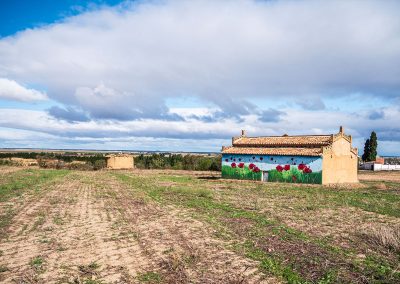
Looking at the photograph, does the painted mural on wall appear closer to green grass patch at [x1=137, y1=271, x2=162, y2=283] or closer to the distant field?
the distant field

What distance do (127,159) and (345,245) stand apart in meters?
57.1

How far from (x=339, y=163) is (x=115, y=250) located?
30.2m

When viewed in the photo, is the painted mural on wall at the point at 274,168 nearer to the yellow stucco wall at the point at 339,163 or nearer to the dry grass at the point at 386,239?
the yellow stucco wall at the point at 339,163

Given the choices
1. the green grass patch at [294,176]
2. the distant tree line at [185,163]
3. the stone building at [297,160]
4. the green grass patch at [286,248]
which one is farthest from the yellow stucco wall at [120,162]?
the green grass patch at [286,248]

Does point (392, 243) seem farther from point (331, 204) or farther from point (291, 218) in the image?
point (331, 204)

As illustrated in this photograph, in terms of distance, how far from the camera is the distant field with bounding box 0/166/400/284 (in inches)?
313

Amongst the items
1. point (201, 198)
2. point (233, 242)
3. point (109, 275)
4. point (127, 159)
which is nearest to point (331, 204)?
point (201, 198)

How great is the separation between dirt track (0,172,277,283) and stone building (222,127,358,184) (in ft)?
69.0

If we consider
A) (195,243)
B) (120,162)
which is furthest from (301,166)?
(120,162)

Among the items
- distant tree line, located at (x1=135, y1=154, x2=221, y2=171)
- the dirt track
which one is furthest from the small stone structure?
the dirt track

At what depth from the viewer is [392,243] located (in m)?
10.5

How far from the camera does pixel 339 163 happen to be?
1384 inches

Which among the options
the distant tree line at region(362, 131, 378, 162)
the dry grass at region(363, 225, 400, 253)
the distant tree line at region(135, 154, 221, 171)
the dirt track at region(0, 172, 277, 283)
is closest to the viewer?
the dirt track at region(0, 172, 277, 283)

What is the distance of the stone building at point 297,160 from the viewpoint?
33.6 metres
